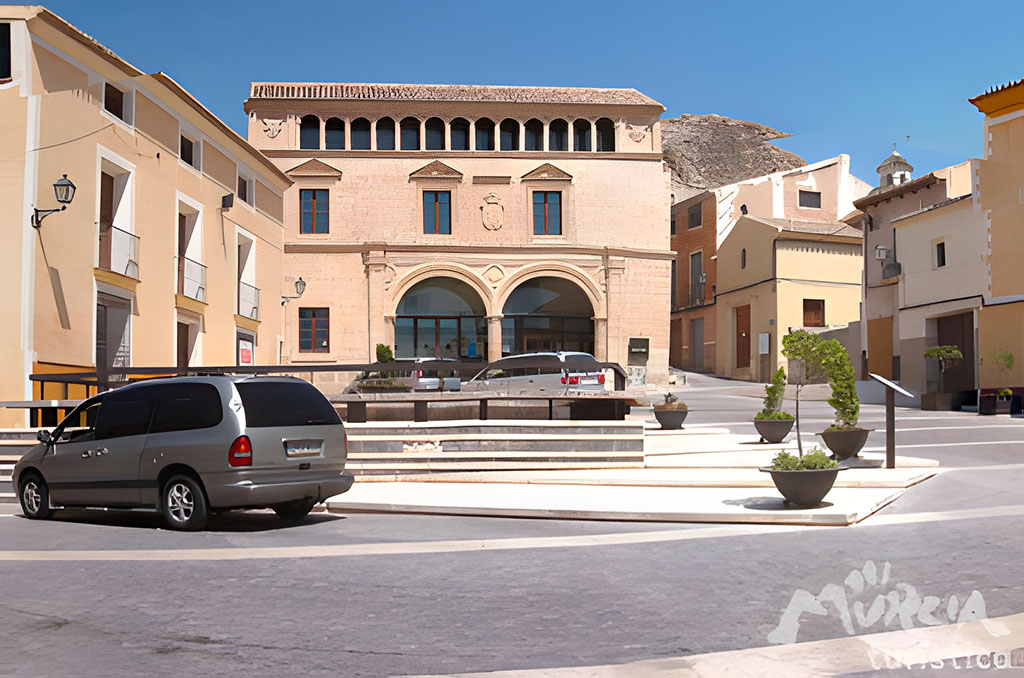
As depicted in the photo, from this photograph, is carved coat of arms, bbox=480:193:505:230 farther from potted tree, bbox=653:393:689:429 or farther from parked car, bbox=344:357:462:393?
parked car, bbox=344:357:462:393

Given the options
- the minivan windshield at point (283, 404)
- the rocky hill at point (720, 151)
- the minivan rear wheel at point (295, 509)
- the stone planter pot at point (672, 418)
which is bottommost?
the minivan rear wheel at point (295, 509)

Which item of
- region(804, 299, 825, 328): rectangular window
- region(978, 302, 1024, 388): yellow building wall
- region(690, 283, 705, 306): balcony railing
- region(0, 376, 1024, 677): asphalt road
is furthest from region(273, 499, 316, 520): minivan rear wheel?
region(690, 283, 705, 306): balcony railing

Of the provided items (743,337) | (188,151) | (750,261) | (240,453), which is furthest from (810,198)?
(240,453)

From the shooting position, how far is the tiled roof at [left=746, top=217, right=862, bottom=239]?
48.8m

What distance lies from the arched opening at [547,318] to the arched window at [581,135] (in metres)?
6.46

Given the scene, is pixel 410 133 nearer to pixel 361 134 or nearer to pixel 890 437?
pixel 361 134

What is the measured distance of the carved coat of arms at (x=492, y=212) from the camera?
45.8 metres

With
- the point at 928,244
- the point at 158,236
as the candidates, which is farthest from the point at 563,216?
the point at 158,236

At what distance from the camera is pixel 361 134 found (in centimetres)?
4625

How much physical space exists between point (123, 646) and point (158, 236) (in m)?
19.9

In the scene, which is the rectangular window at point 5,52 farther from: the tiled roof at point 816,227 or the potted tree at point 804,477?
the tiled roof at point 816,227

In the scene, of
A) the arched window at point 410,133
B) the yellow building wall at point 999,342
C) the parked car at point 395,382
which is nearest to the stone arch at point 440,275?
the arched window at point 410,133

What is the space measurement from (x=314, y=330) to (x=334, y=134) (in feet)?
30.9

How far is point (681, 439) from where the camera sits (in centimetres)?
2089
